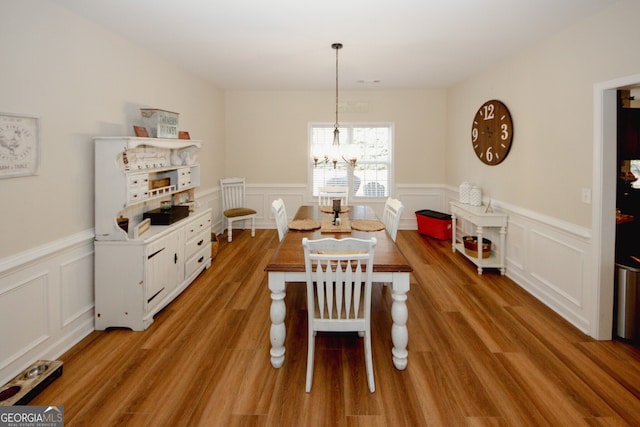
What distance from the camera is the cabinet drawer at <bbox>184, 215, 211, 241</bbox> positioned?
3965mm

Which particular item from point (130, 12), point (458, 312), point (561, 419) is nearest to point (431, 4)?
point (130, 12)

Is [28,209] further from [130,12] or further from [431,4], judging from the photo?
[431,4]

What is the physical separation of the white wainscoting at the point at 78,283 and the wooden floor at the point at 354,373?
0.17m

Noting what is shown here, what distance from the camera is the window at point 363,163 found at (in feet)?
22.4

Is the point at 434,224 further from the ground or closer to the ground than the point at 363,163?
closer to the ground

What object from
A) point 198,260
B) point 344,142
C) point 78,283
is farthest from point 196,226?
point 344,142

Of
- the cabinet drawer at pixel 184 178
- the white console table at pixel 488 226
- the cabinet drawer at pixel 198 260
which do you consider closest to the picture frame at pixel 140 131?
the cabinet drawer at pixel 184 178

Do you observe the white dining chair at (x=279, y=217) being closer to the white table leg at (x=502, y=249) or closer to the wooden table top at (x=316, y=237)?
the wooden table top at (x=316, y=237)

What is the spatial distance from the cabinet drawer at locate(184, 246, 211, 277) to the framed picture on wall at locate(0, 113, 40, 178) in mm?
1796

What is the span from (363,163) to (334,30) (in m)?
3.67

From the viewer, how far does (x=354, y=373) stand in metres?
2.47

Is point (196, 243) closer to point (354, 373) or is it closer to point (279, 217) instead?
point (279, 217)

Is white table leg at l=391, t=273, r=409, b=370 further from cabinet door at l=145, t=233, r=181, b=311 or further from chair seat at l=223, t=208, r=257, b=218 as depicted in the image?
chair seat at l=223, t=208, r=257, b=218

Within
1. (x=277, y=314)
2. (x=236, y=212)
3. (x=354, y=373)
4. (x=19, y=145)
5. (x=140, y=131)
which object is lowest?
(x=354, y=373)
